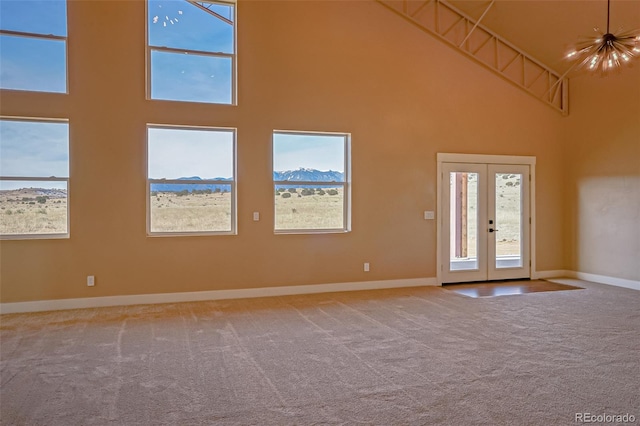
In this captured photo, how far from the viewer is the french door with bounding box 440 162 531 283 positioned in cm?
733

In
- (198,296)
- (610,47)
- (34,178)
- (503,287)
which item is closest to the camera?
(610,47)

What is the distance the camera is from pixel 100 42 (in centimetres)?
574

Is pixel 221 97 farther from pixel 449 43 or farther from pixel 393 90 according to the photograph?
pixel 449 43

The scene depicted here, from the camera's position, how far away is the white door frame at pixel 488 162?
7254 mm

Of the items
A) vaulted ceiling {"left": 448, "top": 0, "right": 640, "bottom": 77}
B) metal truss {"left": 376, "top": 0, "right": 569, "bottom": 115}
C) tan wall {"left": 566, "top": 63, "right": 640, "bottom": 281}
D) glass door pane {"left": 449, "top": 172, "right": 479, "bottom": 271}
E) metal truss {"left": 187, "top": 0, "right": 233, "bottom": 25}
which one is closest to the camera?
metal truss {"left": 187, "top": 0, "right": 233, "bottom": 25}

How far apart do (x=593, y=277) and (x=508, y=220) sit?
1.67m

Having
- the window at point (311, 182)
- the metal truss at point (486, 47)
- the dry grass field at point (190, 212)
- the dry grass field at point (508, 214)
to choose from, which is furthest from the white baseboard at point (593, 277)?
the dry grass field at point (190, 212)

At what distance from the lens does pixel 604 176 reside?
7.29m

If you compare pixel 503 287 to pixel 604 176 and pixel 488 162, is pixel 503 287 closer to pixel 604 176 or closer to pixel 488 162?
pixel 488 162

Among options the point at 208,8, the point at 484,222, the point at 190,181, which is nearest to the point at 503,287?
the point at 484,222

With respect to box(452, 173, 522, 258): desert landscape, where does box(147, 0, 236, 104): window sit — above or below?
above

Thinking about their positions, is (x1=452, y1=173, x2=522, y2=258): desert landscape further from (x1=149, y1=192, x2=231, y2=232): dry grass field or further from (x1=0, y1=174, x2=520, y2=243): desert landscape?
(x1=149, y1=192, x2=231, y2=232): dry grass field

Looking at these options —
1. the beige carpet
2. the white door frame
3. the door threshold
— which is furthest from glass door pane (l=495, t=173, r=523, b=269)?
the beige carpet

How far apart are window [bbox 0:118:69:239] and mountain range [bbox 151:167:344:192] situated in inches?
45.6
